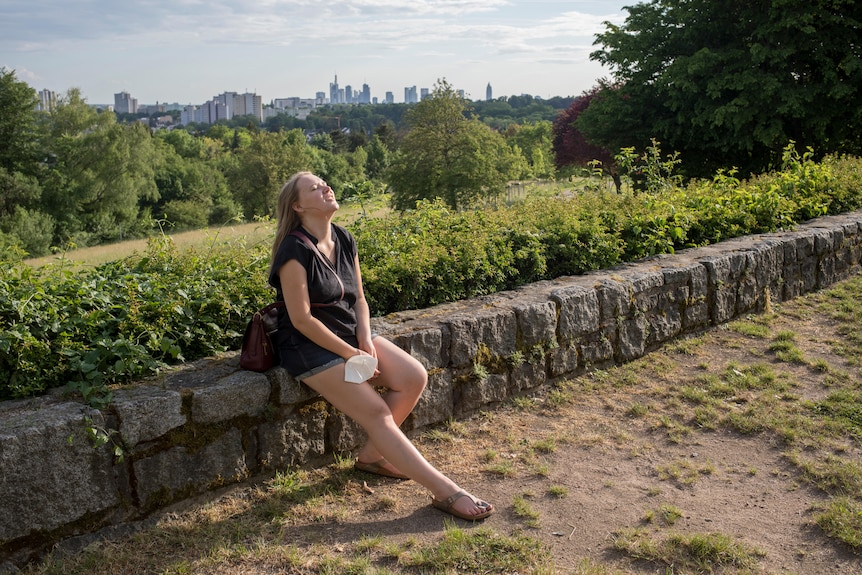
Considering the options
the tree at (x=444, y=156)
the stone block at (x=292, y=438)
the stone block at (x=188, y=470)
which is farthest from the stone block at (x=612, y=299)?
the tree at (x=444, y=156)

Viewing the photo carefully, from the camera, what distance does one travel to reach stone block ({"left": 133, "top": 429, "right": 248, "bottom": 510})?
116 inches

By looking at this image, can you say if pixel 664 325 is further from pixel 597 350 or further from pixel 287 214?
pixel 287 214

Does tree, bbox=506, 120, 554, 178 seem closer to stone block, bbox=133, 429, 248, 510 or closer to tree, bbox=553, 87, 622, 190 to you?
tree, bbox=553, 87, 622, 190

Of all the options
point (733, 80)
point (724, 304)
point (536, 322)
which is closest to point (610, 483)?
point (536, 322)

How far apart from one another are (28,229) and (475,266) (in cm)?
3951

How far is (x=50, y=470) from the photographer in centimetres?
267

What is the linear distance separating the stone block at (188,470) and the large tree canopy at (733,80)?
65.2 ft

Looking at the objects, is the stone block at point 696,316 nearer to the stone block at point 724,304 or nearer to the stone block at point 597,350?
the stone block at point 724,304

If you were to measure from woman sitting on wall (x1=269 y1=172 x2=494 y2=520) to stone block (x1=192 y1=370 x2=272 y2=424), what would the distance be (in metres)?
0.16

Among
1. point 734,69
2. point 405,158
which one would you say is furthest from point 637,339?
point 405,158

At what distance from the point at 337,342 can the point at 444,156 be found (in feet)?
111

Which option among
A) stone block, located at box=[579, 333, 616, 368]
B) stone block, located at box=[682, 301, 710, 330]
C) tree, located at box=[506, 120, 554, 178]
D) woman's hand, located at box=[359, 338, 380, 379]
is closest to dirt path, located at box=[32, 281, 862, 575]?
stone block, located at box=[579, 333, 616, 368]

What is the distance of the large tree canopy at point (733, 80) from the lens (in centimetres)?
1969

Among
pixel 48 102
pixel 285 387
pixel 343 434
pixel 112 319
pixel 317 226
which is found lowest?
pixel 343 434
